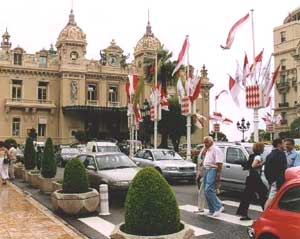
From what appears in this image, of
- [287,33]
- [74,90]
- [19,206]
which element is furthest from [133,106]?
[287,33]

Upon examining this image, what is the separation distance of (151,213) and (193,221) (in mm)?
4421

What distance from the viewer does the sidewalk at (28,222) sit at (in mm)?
8844

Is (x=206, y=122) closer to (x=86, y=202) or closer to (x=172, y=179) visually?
(x=172, y=179)

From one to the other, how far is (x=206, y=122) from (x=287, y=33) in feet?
63.6

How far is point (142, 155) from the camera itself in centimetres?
2128

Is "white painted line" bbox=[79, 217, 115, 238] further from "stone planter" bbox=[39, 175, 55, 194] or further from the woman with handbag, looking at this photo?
the woman with handbag

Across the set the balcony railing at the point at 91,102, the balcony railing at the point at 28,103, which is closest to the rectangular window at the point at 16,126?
the balcony railing at the point at 28,103

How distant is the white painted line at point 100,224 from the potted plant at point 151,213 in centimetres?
309

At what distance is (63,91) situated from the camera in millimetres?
59875

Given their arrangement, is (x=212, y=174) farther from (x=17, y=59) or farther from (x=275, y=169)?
(x=17, y=59)

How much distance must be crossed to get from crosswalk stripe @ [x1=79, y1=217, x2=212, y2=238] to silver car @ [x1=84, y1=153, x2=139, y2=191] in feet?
7.39

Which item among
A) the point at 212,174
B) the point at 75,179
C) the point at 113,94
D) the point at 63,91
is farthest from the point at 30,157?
the point at 113,94

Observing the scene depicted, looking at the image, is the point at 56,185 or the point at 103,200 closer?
the point at 103,200

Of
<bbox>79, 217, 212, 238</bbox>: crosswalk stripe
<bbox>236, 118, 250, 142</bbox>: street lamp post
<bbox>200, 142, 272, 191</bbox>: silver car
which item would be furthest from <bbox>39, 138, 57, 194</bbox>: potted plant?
<bbox>236, 118, 250, 142</bbox>: street lamp post
